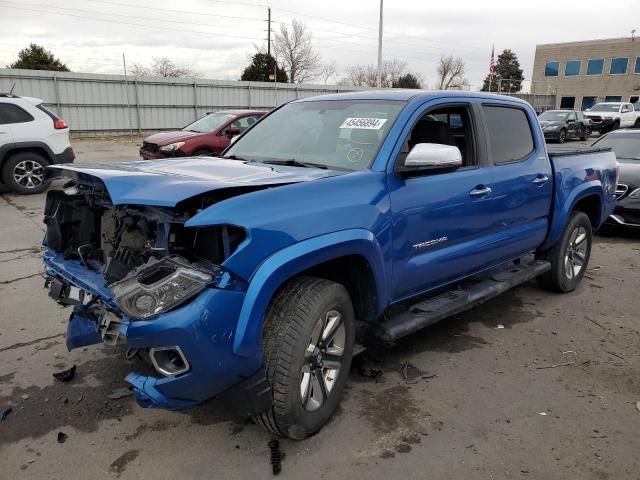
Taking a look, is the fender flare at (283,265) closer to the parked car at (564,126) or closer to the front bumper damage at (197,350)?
the front bumper damage at (197,350)

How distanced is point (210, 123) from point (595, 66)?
5693 centimetres

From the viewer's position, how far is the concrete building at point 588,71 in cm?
5441

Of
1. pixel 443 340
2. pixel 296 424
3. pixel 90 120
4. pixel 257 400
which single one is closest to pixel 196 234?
pixel 257 400

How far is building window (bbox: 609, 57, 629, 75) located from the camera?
54750 mm

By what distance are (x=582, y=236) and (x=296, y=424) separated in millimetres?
4133

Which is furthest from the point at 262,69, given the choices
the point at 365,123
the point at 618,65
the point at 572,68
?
the point at 365,123

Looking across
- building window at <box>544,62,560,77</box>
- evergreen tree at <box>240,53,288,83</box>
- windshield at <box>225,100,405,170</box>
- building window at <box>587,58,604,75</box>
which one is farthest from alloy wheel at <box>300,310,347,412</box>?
building window at <box>544,62,560,77</box>

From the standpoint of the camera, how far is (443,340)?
4.29m

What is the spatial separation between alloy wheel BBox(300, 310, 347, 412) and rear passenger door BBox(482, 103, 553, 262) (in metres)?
1.78

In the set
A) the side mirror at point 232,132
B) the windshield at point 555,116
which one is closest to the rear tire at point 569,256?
the side mirror at point 232,132

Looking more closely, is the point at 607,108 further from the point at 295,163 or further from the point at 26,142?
the point at 295,163

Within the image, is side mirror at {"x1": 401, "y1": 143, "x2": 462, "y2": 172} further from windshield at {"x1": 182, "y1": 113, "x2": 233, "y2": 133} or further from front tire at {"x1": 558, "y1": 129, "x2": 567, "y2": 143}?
front tire at {"x1": 558, "y1": 129, "x2": 567, "y2": 143}

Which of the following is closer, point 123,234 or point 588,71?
point 123,234

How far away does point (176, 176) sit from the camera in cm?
299
